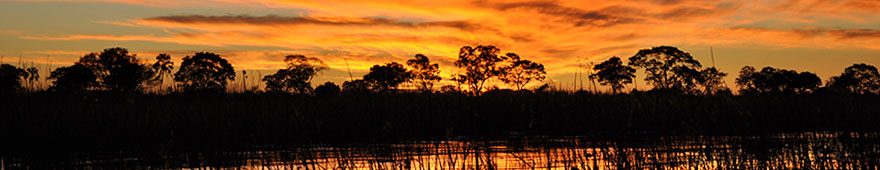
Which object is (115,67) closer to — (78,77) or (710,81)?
(78,77)

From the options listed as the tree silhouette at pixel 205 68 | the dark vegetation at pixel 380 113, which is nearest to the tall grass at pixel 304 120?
the dark vegetation at pixel 380 113

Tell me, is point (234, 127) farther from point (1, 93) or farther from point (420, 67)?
point (420, 67)

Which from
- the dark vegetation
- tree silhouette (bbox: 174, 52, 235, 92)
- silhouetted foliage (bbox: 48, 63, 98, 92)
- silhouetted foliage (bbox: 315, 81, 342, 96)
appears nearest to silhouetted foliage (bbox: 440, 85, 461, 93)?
the dark vegetation

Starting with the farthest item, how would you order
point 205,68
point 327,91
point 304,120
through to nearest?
point 205,68, point 304,120, point 327,91

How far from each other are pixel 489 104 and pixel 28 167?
11650 mm

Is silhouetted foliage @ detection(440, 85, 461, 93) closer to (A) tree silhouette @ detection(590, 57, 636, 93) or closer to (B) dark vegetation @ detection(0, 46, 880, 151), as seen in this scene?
(B) dark vegetation @ detection(0, 46, 880, 151)

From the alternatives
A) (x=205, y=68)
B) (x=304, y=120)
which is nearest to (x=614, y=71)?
(x=205, y=68)

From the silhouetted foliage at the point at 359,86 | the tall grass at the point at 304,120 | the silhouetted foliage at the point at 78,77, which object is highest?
the silhouetted foliage at the point at 78,77

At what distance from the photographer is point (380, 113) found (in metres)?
15.4

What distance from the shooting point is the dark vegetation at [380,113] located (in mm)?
9188

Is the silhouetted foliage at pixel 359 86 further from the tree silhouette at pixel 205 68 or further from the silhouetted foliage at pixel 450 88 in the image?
the tree silhouette at pixel 205 68

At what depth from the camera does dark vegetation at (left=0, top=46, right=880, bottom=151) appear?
919cm

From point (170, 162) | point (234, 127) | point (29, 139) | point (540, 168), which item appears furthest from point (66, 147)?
point (540, 168)

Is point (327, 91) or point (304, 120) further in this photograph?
point (304, 120)
